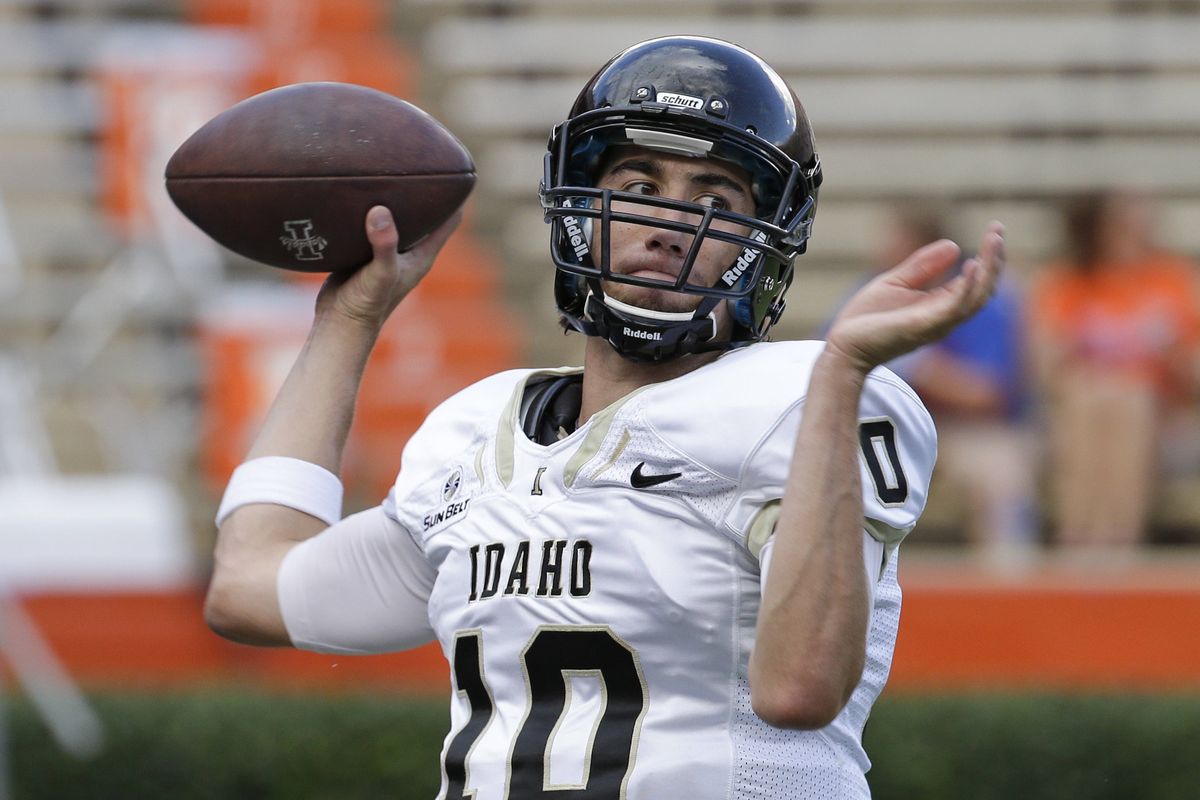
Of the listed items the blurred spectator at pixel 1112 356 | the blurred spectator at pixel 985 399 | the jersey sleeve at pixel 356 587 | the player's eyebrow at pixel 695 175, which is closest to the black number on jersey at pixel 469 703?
the jersey sleeve at pixel 356 587

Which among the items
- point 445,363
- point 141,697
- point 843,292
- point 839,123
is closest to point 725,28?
point 839,123

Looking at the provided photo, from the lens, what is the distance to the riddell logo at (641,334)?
7.21 feet

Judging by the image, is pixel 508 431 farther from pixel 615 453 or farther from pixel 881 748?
pixel 881 748

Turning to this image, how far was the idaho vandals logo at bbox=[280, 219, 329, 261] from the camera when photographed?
8.25ft

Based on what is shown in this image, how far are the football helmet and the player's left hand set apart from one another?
0.33 m

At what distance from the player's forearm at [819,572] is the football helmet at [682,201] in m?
0.33

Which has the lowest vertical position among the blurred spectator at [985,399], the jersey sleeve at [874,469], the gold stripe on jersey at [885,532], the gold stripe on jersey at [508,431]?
the blurred spectator at [985,399]

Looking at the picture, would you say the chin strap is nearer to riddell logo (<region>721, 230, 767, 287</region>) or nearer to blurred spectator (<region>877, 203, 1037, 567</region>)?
riddell logo (<region>721, 230, 767, 287</region>)

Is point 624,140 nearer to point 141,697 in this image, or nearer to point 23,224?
point 141,697

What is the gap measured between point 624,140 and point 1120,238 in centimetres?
457

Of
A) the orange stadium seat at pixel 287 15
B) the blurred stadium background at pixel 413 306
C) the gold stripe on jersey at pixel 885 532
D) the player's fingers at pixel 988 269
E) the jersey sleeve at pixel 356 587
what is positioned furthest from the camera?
the orange stadium seat at pixel 287 15

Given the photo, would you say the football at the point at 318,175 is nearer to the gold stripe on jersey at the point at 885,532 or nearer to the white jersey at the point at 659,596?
the white jersey at the point at 659,596

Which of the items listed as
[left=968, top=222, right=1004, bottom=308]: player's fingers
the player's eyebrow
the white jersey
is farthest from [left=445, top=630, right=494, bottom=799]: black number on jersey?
[left=968, top=222, right=1004, bottom=308]: player's fingers

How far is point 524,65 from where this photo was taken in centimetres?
889
